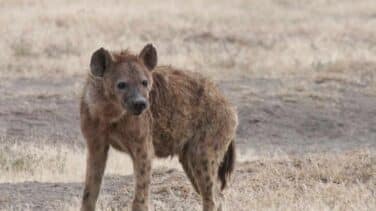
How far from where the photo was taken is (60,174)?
11.8 metres

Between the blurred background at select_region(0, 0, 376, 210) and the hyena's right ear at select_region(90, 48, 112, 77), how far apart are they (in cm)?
187

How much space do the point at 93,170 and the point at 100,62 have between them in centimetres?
90

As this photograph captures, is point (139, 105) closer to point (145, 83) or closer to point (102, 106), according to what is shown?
point (145, 83)

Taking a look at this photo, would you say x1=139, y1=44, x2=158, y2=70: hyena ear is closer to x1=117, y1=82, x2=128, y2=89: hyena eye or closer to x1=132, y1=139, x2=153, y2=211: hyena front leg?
x1=117, y1=82, x2=128, y2=89: hyena eye

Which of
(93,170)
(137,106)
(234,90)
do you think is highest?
(137,106)

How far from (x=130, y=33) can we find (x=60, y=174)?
13.7 metres

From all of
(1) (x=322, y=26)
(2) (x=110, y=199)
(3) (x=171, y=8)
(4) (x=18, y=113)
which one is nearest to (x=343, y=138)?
(4) (x=18, y=113)

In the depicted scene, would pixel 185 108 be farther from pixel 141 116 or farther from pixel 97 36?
pixel 97 36

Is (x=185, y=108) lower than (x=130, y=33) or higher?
higher

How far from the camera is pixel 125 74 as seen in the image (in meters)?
7.68

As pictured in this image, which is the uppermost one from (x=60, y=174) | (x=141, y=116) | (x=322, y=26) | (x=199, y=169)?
(x=141, y=116)

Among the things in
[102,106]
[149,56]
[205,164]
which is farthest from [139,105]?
[205,164]

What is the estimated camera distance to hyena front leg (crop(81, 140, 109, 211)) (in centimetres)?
799

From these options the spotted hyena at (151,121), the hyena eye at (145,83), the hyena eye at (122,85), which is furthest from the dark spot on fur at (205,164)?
the hyena eye at (122,85)
